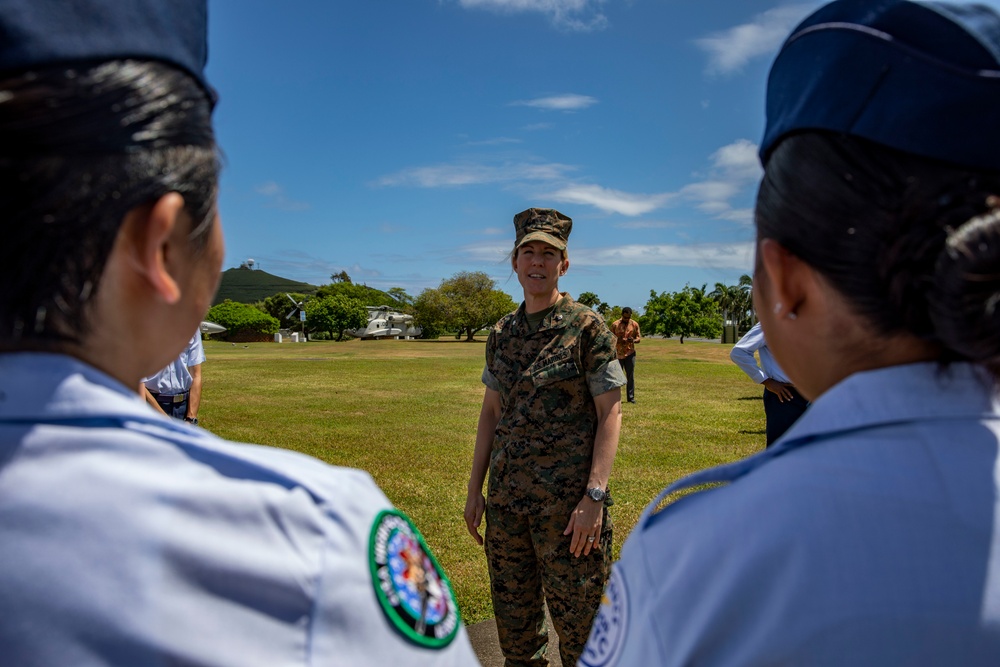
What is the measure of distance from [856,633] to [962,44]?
731 millimetres

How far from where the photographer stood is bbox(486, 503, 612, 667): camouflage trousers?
125 inches

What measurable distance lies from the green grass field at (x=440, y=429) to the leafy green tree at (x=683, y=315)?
56.8m

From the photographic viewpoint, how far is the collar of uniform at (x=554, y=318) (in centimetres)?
337

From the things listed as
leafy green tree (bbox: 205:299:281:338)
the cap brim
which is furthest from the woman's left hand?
leafy green tree (bbox: 205:299:281:338)

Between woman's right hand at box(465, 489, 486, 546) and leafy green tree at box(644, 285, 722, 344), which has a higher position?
leafy green tree at box(644, 285, 722, 344)

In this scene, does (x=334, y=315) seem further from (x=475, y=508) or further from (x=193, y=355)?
(x=475, y=508)

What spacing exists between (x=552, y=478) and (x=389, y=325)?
284 feet

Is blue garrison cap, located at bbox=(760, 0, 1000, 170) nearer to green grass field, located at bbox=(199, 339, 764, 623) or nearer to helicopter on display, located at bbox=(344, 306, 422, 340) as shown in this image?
green grass field, located at bbox=(199, 339, 764, 623)

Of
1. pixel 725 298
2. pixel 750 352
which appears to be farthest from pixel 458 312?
pixel 750 352

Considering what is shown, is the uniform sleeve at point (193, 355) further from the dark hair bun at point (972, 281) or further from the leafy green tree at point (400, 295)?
the leafy green tree at point (400, 295)

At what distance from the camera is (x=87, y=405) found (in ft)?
2.55

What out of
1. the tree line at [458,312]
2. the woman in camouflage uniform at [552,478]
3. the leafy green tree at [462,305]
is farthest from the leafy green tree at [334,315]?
the woman in camouflage uniform at [552,478]

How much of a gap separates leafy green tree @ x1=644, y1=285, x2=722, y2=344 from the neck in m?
76.1

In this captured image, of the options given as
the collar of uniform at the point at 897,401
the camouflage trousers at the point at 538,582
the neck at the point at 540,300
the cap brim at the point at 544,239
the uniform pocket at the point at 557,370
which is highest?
the cap brim at the point at 544,239
